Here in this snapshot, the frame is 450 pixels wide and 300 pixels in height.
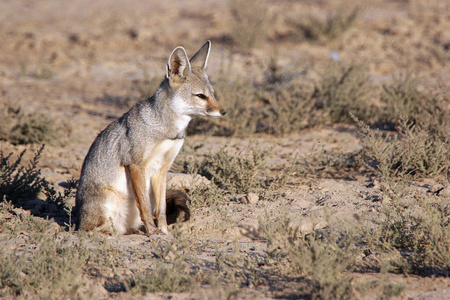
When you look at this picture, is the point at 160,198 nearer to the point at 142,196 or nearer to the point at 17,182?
the point at 142,196

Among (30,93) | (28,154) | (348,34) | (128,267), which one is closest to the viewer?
(128,267)

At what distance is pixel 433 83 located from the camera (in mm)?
9859

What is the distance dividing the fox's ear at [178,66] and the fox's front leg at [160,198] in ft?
3.48

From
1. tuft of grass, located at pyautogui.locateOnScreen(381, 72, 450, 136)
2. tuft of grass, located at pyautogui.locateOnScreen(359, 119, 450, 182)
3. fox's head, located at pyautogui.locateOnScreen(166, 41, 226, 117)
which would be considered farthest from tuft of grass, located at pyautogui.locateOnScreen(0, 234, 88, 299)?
tuft of grass, located at pyautogui.locateOnScreen(381, 72, 450, 136)

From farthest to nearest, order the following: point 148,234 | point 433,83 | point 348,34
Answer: point 348,34 < point 433,83 < point 148,234

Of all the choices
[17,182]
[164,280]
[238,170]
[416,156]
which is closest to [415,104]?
[416,156]

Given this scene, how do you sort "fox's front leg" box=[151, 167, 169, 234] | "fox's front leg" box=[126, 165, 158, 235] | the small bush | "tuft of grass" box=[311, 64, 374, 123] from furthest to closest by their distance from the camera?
"tuft of grass" box=[311, 64, 374, 123], the small bush, "fox's front leg" box=[151, 167, 169, 234], "fox's front leg" box=[126, 165, 158, 235]

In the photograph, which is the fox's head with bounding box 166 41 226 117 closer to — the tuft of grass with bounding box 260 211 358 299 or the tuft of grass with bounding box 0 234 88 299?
the tuft of grass with bounding box 260 211 358 299

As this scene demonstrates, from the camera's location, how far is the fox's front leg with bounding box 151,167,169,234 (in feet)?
16.6

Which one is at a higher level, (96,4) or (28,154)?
(96,4)

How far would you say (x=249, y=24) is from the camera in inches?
489

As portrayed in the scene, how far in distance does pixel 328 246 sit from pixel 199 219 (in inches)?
74.9

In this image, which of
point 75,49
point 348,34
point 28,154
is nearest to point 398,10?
point 348,34

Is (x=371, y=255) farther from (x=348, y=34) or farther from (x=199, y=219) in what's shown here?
(x=348, y=34)
